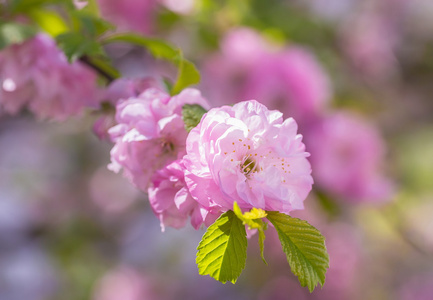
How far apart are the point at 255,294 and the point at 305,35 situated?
1204 mm

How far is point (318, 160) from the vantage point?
1325mm

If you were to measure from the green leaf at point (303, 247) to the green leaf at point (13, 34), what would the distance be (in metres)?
0.42

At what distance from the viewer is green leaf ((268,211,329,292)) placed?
17.3 inches

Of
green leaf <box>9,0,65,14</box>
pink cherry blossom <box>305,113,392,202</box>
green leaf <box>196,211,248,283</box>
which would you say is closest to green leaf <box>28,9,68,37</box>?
green leaf <box>9,0,65,14</box>

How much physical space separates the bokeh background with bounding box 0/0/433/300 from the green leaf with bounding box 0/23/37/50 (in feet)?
2.48

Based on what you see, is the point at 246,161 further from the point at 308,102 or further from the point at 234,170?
the point at 308,102

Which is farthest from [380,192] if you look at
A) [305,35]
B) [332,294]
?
[332,294]

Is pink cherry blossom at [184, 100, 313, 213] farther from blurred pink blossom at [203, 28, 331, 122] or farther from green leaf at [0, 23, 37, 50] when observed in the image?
blurred pink blossom at [203, 28, 331, 122]

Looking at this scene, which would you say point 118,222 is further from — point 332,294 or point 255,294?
point 332,294

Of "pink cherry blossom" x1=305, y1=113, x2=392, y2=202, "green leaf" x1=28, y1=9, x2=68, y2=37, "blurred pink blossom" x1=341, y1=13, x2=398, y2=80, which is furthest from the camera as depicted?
"blurred pink blossom" x1=341, y1=13, x2=398, y2=80

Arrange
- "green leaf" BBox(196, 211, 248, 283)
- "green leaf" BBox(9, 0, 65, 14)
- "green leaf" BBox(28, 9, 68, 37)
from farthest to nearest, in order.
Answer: "green leaf" BBox(28, 9, 68, 37) → "green leaf" BBox(9, 0, 65, 14) → "green leaf" BBox(196, 211, 248, 283)

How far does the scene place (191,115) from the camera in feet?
1.68

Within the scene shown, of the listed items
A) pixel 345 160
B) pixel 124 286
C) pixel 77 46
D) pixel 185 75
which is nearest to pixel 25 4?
pixel 77 46

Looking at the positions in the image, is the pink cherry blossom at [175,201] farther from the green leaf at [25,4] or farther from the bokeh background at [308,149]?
the bokeh background at [308,149]
